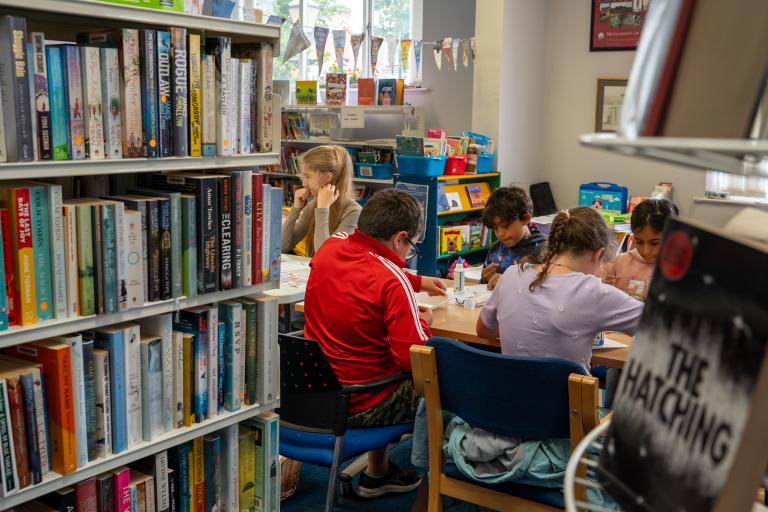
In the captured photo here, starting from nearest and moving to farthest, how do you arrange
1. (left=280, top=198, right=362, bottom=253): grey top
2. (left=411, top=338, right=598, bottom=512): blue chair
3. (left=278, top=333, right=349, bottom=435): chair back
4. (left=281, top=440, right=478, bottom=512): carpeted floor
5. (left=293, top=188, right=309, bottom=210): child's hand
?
(left=411, top=338, right=598, bottom=512): blue chair < (left=278, top=333, right=349, bottom=435): chair back < (left=281, top=440, right=478, bottom=512): carpeted floor < (left=280, top=198, right=362, bottom=253): grey top < (left=293, top=188, right=309, bottom=210): child's hand

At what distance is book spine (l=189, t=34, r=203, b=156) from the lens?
1825 mm

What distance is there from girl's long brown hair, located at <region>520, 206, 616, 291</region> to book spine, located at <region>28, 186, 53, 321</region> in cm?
130

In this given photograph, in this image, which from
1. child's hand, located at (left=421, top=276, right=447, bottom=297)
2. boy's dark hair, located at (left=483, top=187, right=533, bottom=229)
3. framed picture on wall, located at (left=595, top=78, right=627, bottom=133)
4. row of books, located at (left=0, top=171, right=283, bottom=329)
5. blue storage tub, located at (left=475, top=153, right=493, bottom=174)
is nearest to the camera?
row of books, located at (left=0, top=171, right=283, bottom=329)

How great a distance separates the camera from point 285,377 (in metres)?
2.53

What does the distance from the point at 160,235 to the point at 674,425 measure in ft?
4.66

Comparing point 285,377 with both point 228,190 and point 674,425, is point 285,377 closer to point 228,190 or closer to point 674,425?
point 228,190

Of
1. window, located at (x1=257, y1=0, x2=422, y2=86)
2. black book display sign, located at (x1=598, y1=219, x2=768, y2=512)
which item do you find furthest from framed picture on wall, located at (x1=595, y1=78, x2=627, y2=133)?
black book display sign, located at (x1=598, y1=219, x2=768, y2=512)

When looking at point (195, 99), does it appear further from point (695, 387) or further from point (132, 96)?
point (695, 387)

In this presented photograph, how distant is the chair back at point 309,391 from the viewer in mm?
2439

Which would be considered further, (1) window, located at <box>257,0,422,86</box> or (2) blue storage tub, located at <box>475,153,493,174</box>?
(1) window, located at <box>257,0,422,86</box>

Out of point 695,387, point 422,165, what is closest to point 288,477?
point 695,387

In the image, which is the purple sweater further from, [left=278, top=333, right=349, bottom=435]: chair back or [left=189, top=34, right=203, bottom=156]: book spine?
[left=189, top=34, right=203, bottom=156]: book spine

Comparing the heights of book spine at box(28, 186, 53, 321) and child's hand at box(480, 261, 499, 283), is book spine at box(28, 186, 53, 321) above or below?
above

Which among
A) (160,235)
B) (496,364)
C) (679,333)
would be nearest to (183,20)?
(160,235)
